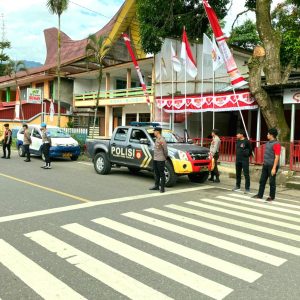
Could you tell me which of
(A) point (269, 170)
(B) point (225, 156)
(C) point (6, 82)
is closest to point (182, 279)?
(A) point (269, 170)

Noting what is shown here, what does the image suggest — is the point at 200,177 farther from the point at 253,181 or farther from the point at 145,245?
the point at 145,245

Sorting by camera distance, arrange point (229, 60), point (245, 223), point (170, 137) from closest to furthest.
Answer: point (245, 223) → point (170, 137) → point (229, 60)

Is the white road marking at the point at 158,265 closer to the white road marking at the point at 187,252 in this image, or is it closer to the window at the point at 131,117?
the white road marking at the point at 187,252

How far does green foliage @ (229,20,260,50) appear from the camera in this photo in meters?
31.3

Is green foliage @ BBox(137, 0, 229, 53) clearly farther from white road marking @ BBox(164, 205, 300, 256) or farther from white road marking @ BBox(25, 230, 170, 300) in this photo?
white road marking @ BBox(25, 230, 170, 300)

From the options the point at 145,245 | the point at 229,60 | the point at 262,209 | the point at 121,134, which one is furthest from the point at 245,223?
the point at 229,60

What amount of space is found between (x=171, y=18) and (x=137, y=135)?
936 cm

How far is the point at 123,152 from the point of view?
478 inches

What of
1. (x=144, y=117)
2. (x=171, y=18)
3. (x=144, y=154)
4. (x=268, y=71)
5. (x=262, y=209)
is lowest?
(x=262, y=209)

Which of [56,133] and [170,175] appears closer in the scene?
[170,175]

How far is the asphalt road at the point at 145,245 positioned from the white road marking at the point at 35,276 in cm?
1

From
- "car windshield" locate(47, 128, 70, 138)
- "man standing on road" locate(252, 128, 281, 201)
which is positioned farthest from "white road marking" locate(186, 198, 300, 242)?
"car windshield" locate(47, 128, 70, 138)

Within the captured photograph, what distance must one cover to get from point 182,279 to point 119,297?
79 cm

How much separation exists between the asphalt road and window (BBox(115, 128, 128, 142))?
307 cm
